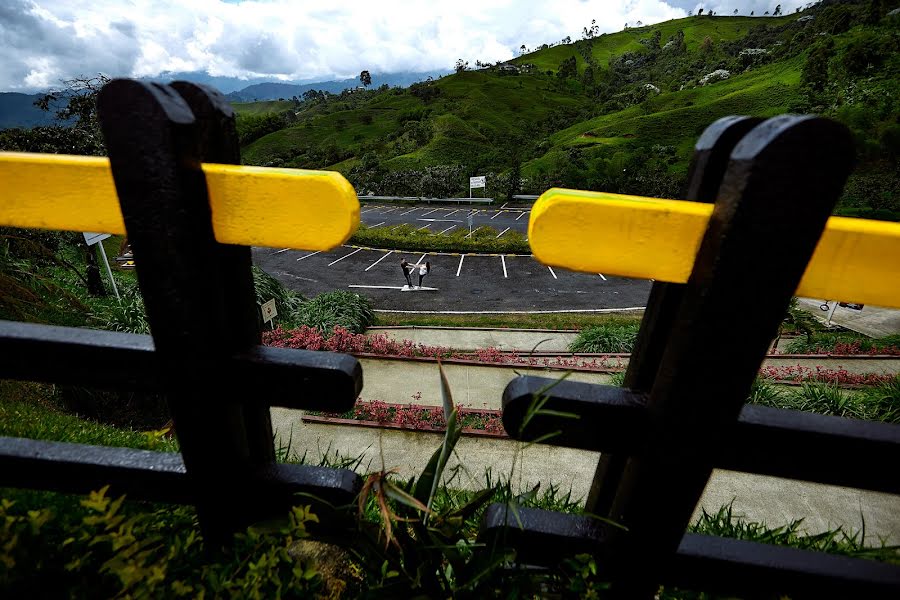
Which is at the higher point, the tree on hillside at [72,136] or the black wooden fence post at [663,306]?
the black wooden fence post at [663,306]

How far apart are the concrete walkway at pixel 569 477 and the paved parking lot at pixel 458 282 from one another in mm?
7473

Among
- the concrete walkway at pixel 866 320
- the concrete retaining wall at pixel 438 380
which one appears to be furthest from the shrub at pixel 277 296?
the concrete walkway at pixel 866 320

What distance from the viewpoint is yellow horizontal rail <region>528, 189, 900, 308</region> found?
885 mm

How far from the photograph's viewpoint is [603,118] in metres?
43.8

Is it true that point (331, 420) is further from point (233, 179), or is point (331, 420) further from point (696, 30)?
point (696, 30)

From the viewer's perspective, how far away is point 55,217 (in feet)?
3.46

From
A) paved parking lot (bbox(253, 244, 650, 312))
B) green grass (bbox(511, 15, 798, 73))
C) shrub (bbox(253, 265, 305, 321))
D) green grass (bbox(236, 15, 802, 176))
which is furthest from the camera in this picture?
green grass (bbox(511, 15, 798, 73))

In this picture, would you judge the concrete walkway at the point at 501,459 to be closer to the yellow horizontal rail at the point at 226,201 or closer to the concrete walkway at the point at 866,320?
the yellow horizontal rail at the point at 226,201

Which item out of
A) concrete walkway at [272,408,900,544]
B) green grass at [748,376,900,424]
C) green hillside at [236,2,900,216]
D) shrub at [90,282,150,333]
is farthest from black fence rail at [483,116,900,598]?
green hillside at [236,2,900,216]

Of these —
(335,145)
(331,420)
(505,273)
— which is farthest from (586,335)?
(335,145)

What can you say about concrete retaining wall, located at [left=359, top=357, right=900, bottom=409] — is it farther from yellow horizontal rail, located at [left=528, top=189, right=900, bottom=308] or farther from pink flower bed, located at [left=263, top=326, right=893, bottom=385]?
yellow horizontal rail, located at [left=528, top=189, right=900, bottom=308]

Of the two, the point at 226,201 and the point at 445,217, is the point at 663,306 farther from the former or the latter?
the point at 445,217

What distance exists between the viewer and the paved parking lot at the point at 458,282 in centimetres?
1331

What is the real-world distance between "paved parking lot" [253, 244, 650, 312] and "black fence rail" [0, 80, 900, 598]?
11.4 m
